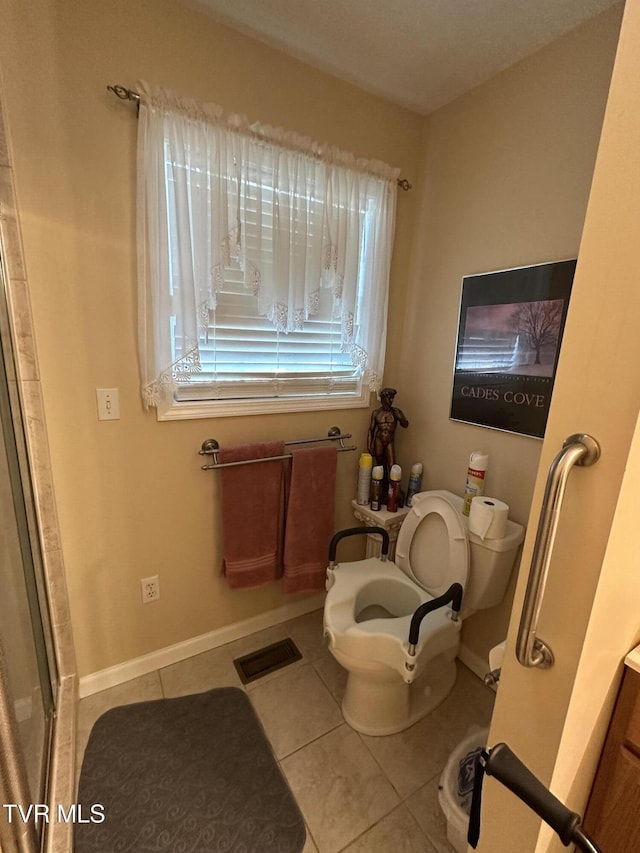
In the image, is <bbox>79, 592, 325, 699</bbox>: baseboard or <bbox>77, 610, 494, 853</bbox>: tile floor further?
<bbox>79, 592, 325, 699</bbox>: baseboard

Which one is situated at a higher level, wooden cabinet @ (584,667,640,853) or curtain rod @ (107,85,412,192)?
curtain rod @ (107,85,412,192)

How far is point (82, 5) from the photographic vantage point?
1.10m

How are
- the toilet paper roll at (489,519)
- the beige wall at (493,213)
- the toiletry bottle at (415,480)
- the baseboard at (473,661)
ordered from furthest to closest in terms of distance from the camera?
1. the toiletry bottle at (415,480)
2. the baseboard at (473,661)
3. the toilet paper roll at (489,519)
4. the beige wall at (493,213)

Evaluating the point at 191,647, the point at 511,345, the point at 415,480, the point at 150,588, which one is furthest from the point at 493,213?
the point at 191,647

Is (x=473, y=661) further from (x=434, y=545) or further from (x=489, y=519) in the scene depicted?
(x=489, y=519)

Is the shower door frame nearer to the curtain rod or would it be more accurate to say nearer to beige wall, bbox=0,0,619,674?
beige wall, bbox=0,0,619,674

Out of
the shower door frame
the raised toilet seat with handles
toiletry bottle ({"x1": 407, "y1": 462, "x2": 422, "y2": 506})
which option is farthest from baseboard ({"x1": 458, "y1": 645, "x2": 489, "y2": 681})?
the shower door frame

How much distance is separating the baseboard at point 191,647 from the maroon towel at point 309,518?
23 cm

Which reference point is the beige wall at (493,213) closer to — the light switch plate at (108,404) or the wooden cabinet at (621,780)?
the wooden cabinet at (621,780)

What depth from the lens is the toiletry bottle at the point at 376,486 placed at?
1829 mm

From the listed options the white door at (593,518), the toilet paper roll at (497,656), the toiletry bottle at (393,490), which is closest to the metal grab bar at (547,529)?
the white door at (593,518)

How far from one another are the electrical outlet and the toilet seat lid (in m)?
1.03

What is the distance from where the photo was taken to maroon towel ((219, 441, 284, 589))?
1582 millimetres

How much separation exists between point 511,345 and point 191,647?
189 centimetres
